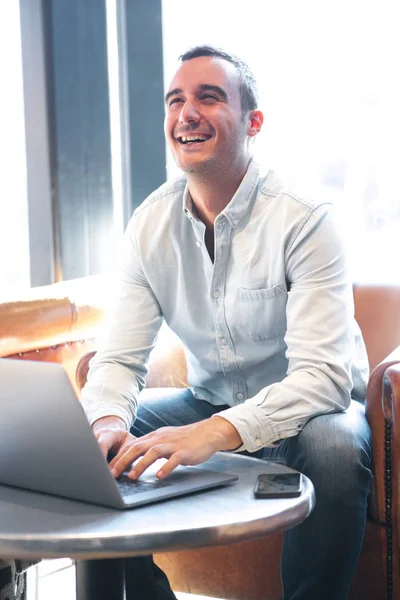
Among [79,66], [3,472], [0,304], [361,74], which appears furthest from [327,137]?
[3,472]

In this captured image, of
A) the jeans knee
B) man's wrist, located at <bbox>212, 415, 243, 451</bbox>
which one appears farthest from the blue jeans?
man's wrist, located at <bbox>212, 415, 243, 451</bbox>

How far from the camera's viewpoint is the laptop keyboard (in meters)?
1.27

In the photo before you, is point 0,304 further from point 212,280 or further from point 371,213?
point 371,213

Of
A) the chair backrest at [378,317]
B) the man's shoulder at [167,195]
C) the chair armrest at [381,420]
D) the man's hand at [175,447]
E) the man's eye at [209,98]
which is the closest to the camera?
the man's hand at [175,447]

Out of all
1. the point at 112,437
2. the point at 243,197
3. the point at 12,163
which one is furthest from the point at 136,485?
the point at 12,163

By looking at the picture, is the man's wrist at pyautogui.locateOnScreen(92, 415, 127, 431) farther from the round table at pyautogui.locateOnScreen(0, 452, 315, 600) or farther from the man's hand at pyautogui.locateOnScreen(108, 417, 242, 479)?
the round table at pyautogui.locateOnScreen(0, 452, 315, 600)

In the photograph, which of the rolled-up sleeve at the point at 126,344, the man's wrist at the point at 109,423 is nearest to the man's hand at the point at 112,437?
the man's wrist at the point at 109,423

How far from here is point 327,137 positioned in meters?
3.41

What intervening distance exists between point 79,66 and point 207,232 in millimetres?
1258

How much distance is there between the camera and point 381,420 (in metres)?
1.79

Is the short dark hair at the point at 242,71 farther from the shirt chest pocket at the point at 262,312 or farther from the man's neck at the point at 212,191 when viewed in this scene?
the shirt chest pocket at the point at 262,312

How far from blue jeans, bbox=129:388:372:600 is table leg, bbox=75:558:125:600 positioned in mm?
359

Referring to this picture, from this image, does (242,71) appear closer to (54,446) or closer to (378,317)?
(378,317)

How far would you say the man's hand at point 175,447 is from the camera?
137 centimetres
